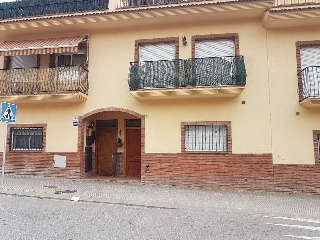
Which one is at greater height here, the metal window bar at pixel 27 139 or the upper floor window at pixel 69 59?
the upper floor window at pixel 69 59

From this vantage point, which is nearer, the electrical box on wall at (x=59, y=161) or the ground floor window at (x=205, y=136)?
the ground floor window at (x=205, y=136)

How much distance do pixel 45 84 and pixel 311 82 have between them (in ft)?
37.4

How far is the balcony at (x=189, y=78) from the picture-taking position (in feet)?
36.6

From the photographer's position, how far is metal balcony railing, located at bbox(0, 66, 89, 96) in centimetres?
1242

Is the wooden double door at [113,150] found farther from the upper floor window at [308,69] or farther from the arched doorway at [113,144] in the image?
the upper floor window at [308,69]

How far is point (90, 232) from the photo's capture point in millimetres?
5680

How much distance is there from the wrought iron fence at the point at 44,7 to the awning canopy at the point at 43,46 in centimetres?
148

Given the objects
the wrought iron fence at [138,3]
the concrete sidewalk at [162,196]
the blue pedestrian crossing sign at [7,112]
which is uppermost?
the wrought iron fence at [138,3]

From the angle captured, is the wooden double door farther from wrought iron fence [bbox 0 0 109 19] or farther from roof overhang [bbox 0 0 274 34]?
wrought iron fence [bbox 0 0 109 19]

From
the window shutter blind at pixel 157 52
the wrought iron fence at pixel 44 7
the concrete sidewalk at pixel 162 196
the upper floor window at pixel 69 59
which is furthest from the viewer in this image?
the upper floor window at pixel 69 59

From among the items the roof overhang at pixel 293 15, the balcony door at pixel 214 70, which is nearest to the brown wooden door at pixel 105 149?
the balcony door at pixel 214 70

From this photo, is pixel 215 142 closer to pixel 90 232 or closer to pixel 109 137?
pixel 109 137

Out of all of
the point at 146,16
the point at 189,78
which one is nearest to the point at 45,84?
the point at 146,16

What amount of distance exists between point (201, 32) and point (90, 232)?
959cm
